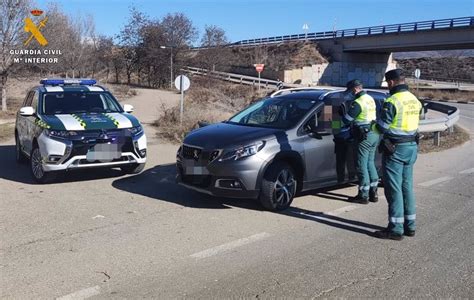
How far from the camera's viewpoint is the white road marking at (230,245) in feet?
16.3

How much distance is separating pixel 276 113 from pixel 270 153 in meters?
1.21

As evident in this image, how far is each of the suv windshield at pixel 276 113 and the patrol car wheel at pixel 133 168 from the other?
2059 mm

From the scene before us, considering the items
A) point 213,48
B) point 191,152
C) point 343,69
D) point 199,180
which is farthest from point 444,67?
point 199,180

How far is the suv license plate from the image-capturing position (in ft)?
26.3

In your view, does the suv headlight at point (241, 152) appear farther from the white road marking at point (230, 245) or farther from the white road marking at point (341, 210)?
the white road marking at point (341, 210)

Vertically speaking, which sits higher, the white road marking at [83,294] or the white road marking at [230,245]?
the white road marking at [230,245]

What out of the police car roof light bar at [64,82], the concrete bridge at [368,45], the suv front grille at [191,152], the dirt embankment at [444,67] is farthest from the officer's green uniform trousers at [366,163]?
the dirt embankment at [444,67]

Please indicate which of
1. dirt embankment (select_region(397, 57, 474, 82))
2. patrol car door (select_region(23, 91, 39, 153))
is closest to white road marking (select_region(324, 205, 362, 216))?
patrol car door (select_region(23, 91, 39, 153))

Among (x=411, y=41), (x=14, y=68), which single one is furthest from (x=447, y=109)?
(x=411, y=41)

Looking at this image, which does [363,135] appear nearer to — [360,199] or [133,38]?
[360,199]

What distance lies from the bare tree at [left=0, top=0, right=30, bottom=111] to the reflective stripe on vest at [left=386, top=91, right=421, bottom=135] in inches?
847

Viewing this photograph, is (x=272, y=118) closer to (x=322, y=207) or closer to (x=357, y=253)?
(x=322, y=207)

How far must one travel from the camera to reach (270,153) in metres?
6.48

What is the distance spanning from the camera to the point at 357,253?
5.04 meters
